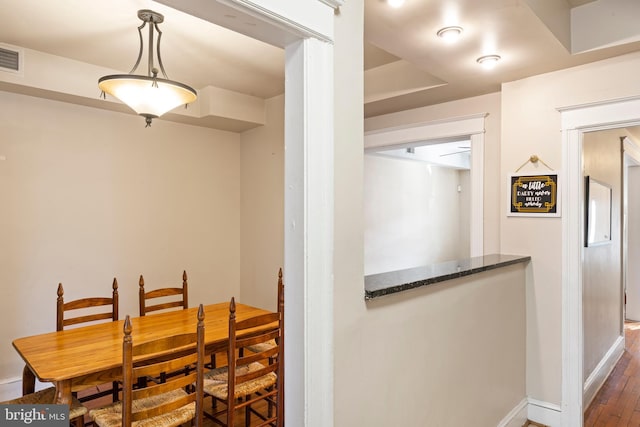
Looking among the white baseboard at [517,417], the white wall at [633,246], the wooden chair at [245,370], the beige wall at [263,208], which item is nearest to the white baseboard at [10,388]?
the wooden chair at [245,370]

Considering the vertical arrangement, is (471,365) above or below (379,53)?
below

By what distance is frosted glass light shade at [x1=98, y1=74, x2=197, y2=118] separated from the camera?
7.11ft

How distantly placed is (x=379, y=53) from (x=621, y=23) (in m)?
1.44

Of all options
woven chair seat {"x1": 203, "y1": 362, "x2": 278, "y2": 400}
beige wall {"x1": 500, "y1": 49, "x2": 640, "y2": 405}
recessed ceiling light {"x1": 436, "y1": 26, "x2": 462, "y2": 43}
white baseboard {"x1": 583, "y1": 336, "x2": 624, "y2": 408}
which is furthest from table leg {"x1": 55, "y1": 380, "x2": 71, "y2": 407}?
white baseboard {"x1": 583, "y1": 336, "x2": 624, "y2": 408}

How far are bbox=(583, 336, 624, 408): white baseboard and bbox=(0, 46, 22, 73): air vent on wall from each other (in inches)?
181

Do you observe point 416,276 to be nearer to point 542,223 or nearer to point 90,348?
point 542,223

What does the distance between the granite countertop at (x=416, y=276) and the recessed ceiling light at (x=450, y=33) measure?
1.19 m

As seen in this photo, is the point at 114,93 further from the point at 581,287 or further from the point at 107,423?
the point at 581,287

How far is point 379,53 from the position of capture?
9.61ft

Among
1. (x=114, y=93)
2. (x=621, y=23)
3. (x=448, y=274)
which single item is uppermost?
(x=621, y=23)

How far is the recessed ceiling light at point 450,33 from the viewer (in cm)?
197

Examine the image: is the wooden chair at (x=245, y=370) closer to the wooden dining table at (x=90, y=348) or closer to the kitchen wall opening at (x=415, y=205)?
the wooden dining table at (x=90, y=348)

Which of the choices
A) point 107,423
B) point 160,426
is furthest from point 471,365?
point 107,423

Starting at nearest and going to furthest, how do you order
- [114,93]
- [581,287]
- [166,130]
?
[114,93], [581,287], [166,130]
